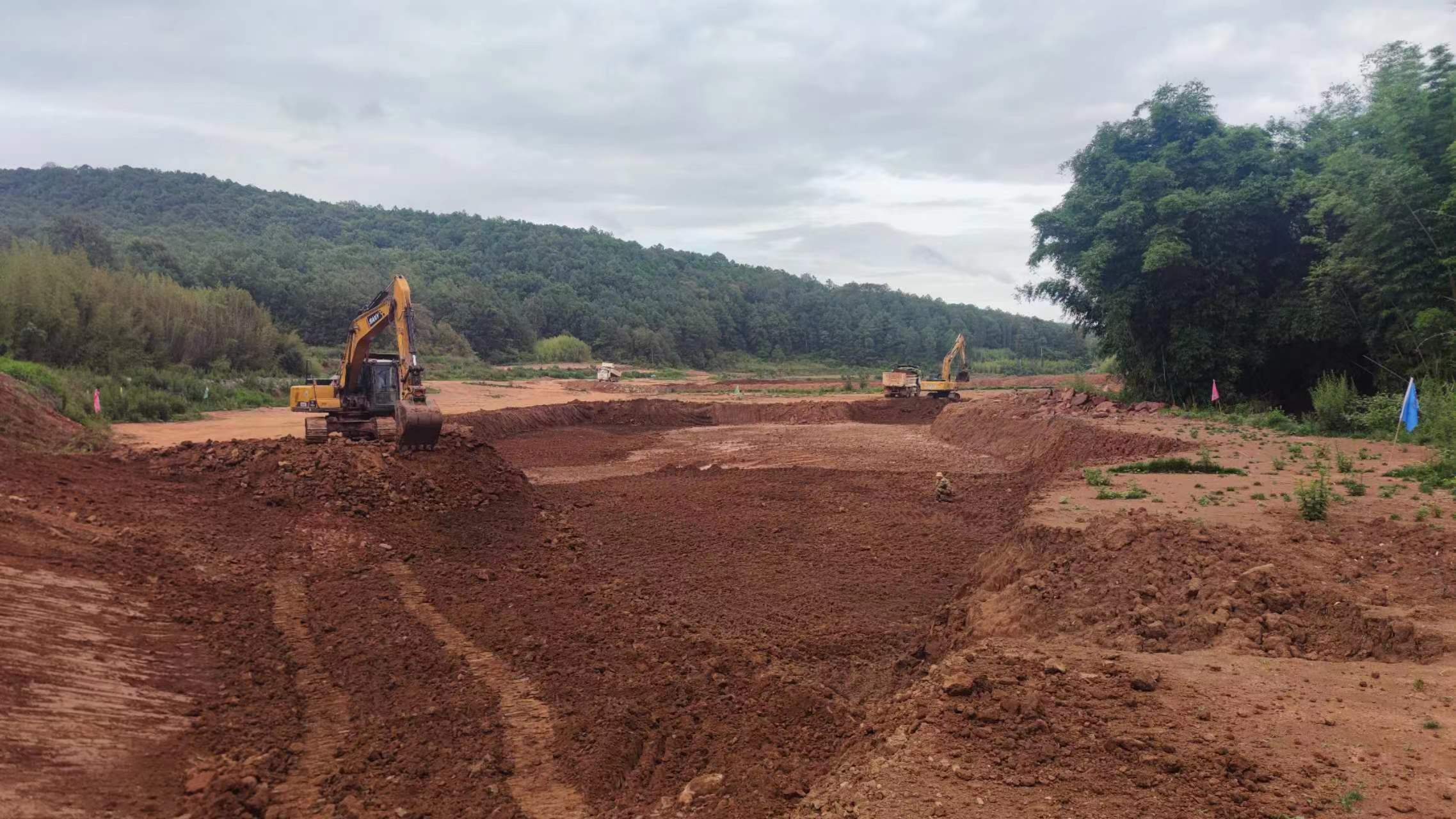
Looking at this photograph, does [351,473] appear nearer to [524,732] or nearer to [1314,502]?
[524,732]

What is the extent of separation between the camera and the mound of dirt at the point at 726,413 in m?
35.2

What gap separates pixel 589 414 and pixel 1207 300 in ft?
79.2

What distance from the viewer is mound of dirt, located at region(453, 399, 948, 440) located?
35.2 metres

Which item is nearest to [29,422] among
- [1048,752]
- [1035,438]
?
[1048,752]

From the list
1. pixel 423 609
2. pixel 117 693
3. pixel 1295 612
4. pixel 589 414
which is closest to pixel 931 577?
pixel 1295 612

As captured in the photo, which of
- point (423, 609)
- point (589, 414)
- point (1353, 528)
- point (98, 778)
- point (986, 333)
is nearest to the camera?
point (98, 778)

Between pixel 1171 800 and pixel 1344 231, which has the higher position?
pixel 1344 231

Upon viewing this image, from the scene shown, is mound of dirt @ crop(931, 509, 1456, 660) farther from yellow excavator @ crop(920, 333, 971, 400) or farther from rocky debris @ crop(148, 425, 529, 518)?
yellow excavator @ crop(920, 333, 971, 400)

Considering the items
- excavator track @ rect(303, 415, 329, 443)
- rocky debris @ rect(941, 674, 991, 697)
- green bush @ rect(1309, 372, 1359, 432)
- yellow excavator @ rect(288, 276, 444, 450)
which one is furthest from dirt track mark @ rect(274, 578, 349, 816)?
green bush @ rect(1309, 372, 1359, 432)

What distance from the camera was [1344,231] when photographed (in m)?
23.0

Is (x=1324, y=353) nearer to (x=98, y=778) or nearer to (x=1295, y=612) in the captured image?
(x=1295, y=612)

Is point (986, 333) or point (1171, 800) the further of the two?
point (986, 333)

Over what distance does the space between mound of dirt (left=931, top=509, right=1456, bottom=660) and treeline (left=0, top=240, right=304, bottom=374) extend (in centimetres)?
3121

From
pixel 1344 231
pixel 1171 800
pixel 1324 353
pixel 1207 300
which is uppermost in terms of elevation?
pixel 1344 231
